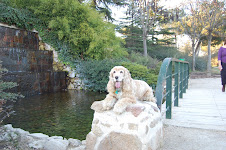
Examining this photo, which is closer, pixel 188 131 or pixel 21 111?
pixel 188 131

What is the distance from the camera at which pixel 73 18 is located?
11430 mm

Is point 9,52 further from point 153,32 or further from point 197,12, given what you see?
point 153,32

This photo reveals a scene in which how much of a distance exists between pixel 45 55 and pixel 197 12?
11967mm

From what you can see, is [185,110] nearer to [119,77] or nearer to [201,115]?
[201,115]

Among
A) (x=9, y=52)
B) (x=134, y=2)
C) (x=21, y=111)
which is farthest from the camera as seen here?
(x=134, y=2)

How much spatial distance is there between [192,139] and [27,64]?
8933mm

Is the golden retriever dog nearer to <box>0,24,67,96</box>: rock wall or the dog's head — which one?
the dog's head

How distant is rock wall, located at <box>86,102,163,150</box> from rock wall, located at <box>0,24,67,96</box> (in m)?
7.18

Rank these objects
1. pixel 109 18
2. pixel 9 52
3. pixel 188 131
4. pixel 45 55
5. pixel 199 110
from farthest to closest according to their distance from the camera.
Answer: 1. pixel 109 18
2. pixel 45 55
3. pixel 9 52
4. pixel 199 110
5. pixel 188 131

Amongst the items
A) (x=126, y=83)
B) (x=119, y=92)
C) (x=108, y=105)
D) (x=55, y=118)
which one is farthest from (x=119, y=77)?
(x=55, y=118)

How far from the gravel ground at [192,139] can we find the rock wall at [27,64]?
24.6 ft

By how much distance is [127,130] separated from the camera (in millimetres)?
2264

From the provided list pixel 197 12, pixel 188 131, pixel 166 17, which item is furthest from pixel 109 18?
pixel 188 131

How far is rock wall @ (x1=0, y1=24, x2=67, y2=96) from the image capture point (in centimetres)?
881
